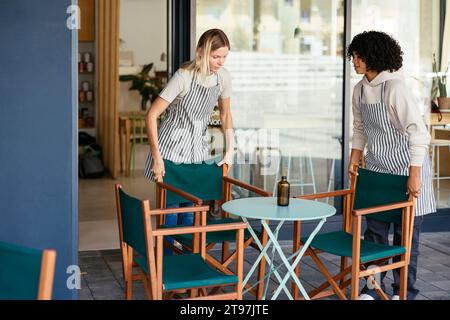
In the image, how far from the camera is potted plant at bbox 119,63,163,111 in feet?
36.3

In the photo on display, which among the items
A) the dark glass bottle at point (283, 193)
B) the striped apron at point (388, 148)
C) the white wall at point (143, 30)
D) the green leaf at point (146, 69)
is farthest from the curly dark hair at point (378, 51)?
the white wall at point (143, 30)

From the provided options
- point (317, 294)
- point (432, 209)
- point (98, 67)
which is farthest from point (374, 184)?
point (98, 67)

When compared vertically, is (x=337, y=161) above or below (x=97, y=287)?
above

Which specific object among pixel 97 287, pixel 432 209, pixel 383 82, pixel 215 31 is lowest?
pixel 97 287

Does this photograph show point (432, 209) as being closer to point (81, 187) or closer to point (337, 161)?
point (337, 161)

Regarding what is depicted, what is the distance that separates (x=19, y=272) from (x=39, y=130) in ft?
4.99

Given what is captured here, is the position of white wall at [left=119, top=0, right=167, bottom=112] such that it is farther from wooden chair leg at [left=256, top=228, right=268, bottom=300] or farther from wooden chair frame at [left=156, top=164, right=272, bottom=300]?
wooden chair leg at [left=256, top=228, right=268, bottom=300]

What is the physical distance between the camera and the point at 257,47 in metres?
6.54

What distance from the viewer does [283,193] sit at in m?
4.29

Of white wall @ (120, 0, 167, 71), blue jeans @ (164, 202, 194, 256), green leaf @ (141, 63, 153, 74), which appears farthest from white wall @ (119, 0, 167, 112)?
blue jeans @ (164, 202, 194, 256)

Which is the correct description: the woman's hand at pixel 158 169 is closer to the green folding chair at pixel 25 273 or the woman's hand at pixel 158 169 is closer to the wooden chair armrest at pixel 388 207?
the wooden chair armrest at pixel 388 207

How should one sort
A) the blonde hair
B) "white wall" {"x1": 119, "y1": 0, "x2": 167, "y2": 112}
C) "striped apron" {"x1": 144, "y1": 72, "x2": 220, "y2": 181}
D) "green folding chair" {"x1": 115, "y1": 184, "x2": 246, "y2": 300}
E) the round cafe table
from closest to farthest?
"green folding chair" {"x1": 115, "y1": 184, "x2": 246, "y2": 300}
the round cafe table
the blonde hair
"striped apron" {"x1": 144, "y1": 72, "x2": 220, "y2": 181}
"white wall" {"x1": 119, "y1": 0, "x2": 167, "y2": 112}

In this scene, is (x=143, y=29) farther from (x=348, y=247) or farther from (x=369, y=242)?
(x=348, y=247)
